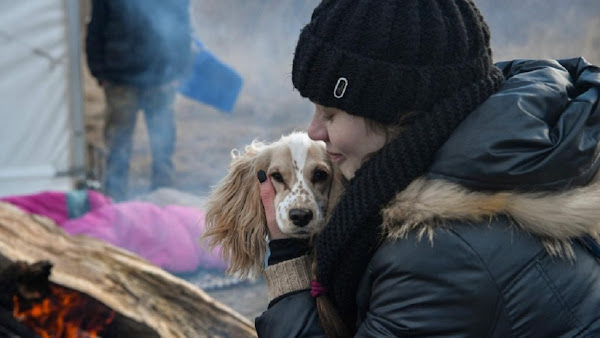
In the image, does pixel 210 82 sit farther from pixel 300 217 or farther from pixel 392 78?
pixel 392 78

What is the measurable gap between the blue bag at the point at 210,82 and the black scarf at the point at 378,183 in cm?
503

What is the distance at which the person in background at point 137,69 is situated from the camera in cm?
613

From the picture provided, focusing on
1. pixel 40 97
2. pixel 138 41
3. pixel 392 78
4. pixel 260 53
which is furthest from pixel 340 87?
pixel 260 53

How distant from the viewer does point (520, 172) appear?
4.68 ft

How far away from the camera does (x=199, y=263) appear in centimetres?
509

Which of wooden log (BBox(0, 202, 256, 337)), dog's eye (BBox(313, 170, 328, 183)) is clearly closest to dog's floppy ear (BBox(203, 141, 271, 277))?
dog's eye (BBox(313, 170, 328, 183))

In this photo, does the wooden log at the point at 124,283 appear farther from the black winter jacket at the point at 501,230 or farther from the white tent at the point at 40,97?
the white tent at the point at 40,97

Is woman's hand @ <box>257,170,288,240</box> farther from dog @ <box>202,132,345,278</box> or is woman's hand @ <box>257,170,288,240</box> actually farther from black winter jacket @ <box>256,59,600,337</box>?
black winter jacket @ <box>256,59,600,337</box>

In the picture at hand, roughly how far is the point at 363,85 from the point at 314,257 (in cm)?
56

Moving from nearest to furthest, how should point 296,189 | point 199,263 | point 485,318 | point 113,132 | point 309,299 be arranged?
point 485,318 < point 309,299 < point 296,189 < point 199,263 < point 113,132

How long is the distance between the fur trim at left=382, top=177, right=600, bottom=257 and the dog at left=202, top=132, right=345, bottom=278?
57cm

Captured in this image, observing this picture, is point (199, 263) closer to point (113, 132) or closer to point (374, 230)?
point (113, 132)

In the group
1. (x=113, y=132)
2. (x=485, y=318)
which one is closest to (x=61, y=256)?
(x=485, y=318)

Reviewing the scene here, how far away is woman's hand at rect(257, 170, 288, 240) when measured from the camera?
2035mm
